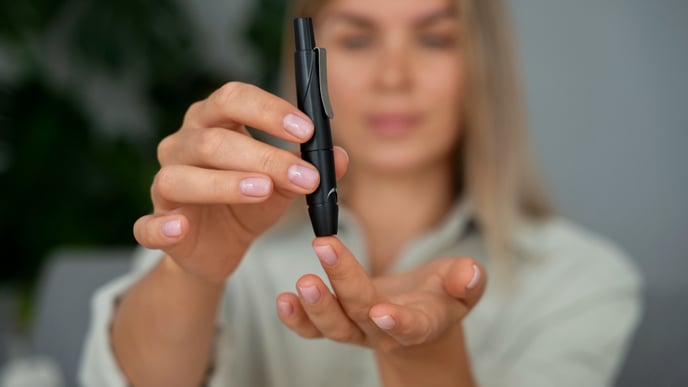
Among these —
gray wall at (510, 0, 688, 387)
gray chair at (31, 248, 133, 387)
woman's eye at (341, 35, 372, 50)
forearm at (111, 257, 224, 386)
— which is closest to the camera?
forearm at (111, 257, 224, 386)

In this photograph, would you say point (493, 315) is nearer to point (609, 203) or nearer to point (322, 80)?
point (322, 80)

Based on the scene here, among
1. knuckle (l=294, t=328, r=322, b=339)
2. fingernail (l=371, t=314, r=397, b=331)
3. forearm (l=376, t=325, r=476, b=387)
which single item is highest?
fingernail (l=371, t=314, r=397, b=331)

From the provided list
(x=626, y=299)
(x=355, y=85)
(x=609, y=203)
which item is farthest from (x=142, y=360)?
(x=609, y=203)

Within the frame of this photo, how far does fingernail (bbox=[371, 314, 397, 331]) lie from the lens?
10.2 inches

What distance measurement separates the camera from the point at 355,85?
61cm

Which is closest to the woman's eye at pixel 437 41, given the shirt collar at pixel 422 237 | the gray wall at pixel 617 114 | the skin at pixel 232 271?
the shirt collar at pixel 422 237

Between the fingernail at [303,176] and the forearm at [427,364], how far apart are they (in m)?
0.09

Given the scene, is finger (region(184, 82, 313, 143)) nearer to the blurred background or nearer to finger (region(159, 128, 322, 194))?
finger (region(159, 128, 322, 194))

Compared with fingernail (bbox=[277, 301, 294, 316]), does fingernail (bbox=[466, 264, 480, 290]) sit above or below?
above

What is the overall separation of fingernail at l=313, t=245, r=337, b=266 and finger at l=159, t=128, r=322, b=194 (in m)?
0.02

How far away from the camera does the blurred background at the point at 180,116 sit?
41.5 inches

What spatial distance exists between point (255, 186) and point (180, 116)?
3.40 ft

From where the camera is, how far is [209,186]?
0.91ft

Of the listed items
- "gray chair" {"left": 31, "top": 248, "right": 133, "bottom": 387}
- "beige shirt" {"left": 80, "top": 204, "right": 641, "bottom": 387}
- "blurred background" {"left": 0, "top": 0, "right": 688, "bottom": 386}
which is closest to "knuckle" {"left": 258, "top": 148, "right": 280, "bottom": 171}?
"beige shirt" {"left": 80, "top": 204, "right": 641, "bottom": 387}
